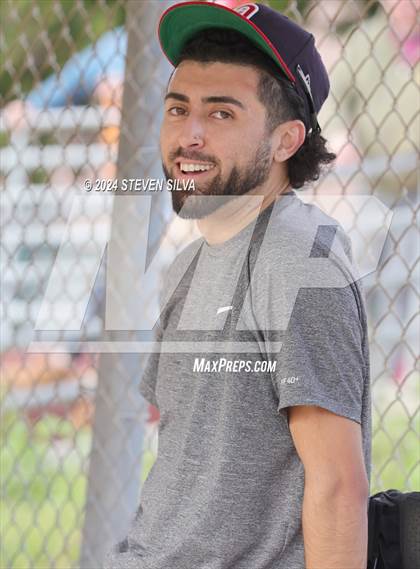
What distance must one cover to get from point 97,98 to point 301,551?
4.65 ft

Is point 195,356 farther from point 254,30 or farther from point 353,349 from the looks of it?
point 254,30

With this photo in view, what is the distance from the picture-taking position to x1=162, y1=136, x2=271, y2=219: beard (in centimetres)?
147

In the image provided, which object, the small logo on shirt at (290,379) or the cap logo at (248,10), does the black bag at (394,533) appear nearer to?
the small logo on shirt at (290,379)

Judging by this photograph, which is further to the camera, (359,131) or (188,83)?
(359,131)

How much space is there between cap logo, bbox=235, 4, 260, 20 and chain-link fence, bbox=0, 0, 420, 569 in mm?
581

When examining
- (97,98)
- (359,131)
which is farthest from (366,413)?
(97,98)

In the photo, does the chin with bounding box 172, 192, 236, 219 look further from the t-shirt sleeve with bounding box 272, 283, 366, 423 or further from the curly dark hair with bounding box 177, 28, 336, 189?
the t-shirt sleeve with bounding box 272, 283, 366, 423

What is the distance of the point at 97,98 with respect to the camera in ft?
7.84

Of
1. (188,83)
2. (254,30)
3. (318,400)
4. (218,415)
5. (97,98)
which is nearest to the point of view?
(318,400)

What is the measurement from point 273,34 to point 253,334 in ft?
1.52

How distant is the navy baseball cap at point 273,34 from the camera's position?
1461 millimetres

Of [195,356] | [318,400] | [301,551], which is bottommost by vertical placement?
[301,551]

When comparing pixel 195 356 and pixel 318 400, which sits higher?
pixel 195 356

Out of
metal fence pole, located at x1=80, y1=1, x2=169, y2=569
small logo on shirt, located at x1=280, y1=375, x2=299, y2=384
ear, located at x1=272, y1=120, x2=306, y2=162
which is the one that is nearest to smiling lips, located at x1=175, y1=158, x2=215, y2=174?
ear, located at x1=272, y1=120, x2=306, y2=162
